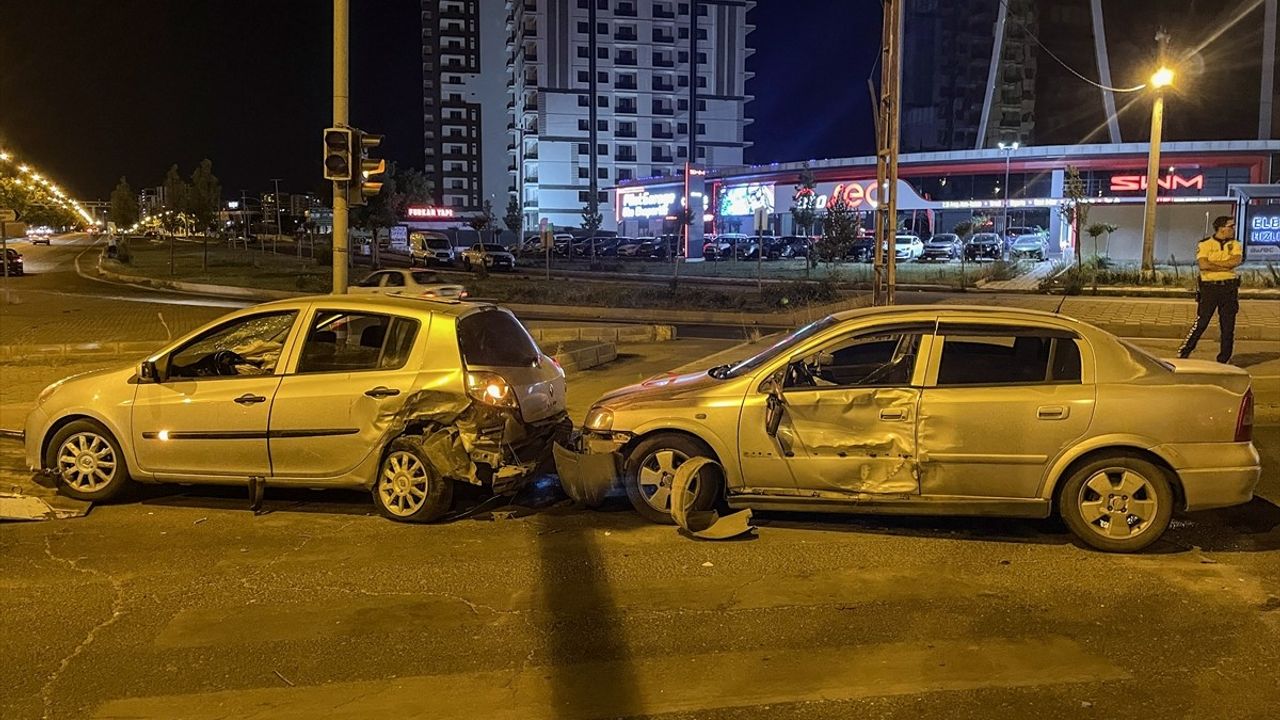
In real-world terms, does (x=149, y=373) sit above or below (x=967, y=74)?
below

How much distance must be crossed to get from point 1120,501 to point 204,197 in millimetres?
56047

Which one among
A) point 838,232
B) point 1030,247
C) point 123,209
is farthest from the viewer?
point 123,209

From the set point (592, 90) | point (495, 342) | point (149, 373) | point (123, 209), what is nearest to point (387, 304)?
point (495, 342)

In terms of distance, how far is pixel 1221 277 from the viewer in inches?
461

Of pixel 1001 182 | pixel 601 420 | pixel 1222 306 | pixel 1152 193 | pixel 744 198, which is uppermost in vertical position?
pixel 1001 182

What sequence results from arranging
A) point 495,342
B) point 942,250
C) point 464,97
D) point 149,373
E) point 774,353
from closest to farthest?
point 774,353
point 149,373
point 495,342
point 942,250
point 464,97

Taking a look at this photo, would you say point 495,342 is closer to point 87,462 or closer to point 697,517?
point 697,517

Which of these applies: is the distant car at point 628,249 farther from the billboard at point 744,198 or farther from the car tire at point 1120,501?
the car tire at point 1120,501

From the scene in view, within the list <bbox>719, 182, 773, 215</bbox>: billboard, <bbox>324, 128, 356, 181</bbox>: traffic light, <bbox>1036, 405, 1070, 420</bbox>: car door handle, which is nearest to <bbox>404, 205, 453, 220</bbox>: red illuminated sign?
<bbox>719, 182, 773, 215</bbox>: billboard

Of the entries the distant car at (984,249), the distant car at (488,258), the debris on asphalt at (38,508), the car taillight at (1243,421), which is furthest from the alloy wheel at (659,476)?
the distant car at (984,249)

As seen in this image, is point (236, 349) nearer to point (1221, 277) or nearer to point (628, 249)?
point (1221, 277)

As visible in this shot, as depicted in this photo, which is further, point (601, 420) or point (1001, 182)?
point (1001, 182)

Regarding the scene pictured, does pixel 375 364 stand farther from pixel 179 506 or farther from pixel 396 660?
pixel 396 660

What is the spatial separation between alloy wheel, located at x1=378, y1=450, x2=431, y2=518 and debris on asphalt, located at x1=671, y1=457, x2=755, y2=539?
1788 mm
